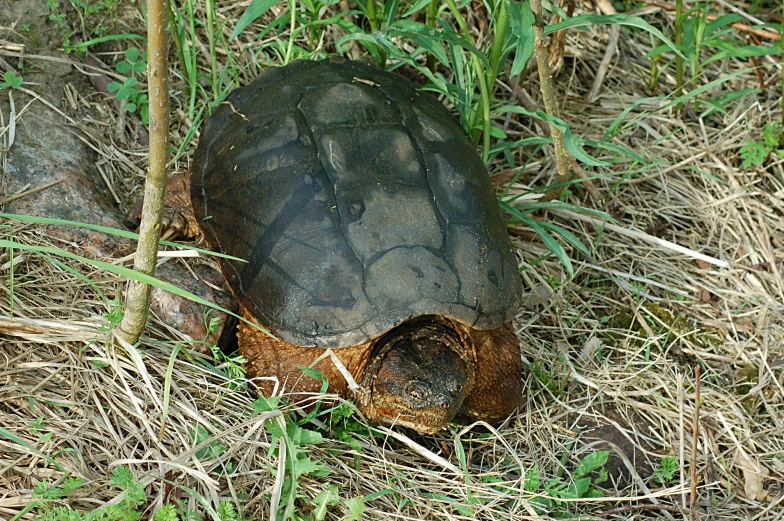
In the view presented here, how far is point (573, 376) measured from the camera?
126 inches

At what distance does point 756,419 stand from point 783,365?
12.3 inches

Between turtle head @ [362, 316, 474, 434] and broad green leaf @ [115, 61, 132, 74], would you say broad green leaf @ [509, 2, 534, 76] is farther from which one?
broad green leaf @ [115, 61, 132, 74]

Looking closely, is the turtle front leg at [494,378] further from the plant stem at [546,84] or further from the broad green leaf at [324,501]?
the broad green leaf at [324,501]

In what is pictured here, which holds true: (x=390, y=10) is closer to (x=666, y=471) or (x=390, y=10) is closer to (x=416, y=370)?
(x=416, y=370)

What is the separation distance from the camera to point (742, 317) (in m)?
3.55

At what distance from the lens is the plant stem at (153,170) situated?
183cm

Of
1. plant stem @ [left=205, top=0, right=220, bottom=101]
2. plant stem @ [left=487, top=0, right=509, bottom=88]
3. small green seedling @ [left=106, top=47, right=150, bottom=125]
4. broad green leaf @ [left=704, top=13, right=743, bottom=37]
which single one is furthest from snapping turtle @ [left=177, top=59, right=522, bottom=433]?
broad green leaf @ [left=704, top=13, right=743, bottom=37]

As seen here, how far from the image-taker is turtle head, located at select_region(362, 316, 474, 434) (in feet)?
8.75

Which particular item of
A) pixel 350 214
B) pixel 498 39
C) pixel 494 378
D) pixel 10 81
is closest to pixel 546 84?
pixel 498 39

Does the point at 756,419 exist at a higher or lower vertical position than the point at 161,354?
lower

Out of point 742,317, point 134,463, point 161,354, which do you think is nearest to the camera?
point 134,463

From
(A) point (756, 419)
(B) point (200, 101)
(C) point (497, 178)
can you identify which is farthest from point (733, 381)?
(B) point (200, 101)

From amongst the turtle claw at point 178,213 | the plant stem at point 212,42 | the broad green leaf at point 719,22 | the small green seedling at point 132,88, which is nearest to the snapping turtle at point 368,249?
the turtle claw at point 178,213

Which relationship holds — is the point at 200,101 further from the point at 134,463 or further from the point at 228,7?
the point at 134,463
